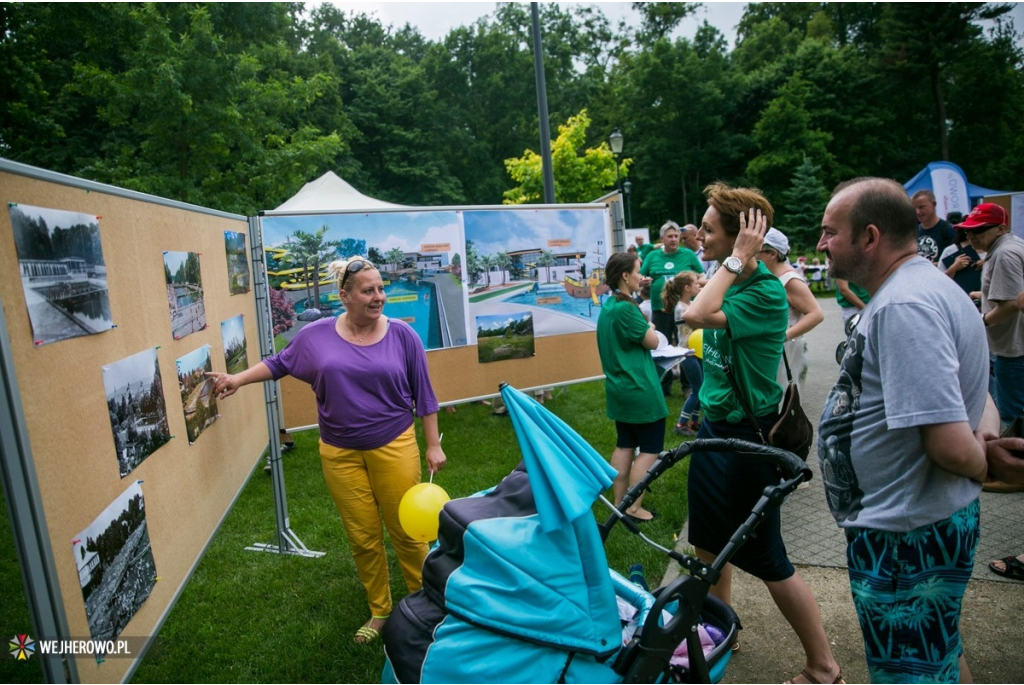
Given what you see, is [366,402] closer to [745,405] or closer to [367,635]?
[367,635]

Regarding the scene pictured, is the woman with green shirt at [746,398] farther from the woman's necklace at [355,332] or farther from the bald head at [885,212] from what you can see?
the woman's necklace at [355,332]

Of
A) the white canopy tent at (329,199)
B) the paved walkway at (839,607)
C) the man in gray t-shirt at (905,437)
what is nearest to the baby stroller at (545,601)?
the man in gray t-shirt at (905,437)

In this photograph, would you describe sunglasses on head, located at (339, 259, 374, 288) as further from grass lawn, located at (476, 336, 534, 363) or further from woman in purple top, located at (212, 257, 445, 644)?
grass lawn, located at (476, 336, 534, 363)

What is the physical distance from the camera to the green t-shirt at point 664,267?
9062mm

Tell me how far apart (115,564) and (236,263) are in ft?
9.46

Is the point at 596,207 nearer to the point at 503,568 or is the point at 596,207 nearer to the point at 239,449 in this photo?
the point at 239,449

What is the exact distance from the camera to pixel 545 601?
1965 mm

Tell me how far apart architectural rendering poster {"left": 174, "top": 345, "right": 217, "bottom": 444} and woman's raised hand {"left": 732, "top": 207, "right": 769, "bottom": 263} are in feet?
9.28

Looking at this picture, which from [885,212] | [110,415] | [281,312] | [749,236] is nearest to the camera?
[885,212]

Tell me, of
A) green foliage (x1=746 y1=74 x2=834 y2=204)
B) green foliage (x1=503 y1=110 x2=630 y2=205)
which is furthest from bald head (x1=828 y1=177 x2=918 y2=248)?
green foliage (x1=746 y1=74 x2=834 y2=204)

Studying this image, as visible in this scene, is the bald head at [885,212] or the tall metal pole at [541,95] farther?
the tall metal pole at [541,95]

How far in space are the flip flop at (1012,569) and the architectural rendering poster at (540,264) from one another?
4533mm

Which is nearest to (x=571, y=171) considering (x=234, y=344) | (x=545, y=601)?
(x=234, y=344)

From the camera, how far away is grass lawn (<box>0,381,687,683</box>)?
11.9 feet
